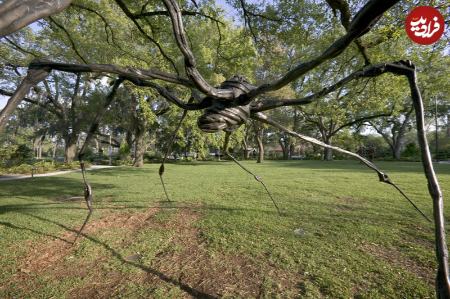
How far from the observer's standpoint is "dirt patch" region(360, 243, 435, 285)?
10.2ft

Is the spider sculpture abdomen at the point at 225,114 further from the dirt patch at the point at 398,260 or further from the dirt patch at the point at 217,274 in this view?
the dirt patch at the point at 398,260

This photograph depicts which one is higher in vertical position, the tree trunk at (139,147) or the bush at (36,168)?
the tree trunk at (139,147)

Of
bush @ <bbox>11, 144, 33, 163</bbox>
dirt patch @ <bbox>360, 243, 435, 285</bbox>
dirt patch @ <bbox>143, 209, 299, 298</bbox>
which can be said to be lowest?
dirt patch @ <bbox>143, 209, 299, 298</bbox>

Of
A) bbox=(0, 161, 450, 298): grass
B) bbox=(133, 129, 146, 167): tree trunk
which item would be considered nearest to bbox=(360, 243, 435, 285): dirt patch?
bbox=(0, 161, 450, 298): grass

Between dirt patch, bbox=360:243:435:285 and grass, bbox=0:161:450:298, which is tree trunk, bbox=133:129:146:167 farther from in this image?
dirt patch, bbox=360:243:435:285

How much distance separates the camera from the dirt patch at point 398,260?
3.11 meters

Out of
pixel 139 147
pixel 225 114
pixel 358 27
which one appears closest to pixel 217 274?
pixel 225 114

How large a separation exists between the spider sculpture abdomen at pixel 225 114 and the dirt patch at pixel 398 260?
2.84 m

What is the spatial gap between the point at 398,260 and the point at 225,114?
3266 mm

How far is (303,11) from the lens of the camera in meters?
6.04

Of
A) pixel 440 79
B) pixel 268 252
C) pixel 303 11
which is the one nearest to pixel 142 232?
pixel 268 252

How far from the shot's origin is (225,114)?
5.52 feet

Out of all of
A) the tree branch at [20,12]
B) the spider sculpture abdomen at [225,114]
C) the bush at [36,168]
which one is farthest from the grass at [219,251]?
the bush at [36,168]

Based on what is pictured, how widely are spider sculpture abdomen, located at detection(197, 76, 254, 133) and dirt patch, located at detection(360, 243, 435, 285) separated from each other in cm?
284
